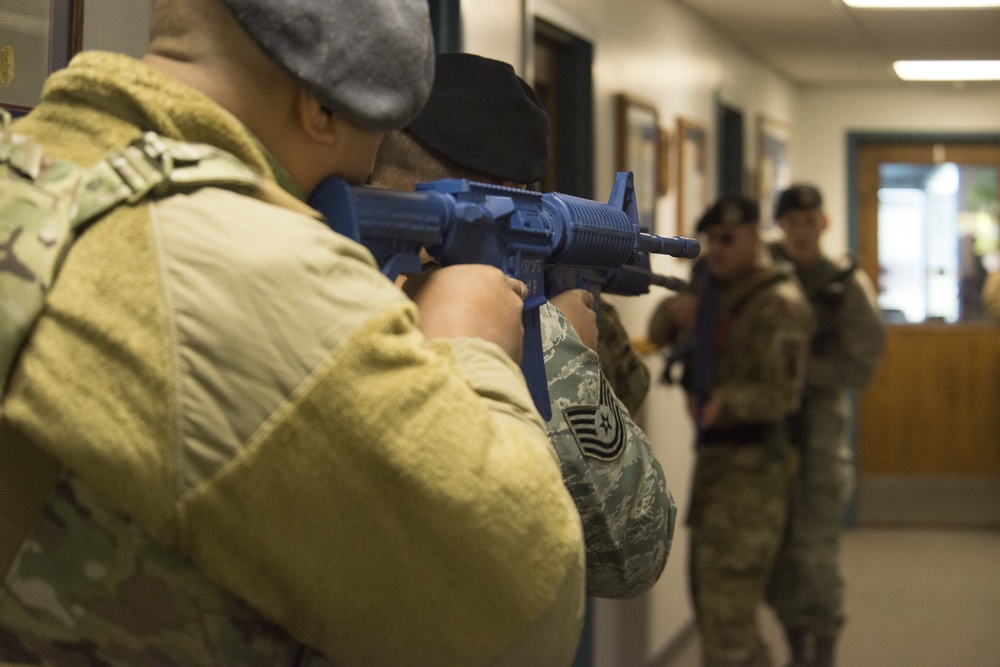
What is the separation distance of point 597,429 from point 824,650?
303cm

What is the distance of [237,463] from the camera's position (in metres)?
0.61

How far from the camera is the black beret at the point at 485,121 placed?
4.29 feet

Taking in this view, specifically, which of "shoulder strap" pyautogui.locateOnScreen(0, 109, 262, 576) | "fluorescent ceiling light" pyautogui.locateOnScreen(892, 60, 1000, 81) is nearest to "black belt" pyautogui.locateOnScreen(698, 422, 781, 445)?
"shoulder strap" pyautogui.locateOnScreen(0, 109, 262, 576)

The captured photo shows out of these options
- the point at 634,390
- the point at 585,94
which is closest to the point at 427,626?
the point at 634,390

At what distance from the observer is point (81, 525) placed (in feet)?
2.13

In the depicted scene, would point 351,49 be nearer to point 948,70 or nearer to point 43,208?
point 43,208

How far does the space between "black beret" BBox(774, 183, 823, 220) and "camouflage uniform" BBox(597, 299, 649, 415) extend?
8.98 feet

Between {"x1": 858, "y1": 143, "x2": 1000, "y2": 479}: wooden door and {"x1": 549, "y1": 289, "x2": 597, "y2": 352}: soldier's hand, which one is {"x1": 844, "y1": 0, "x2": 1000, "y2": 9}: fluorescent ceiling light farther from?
{"x1": 549, "y1": 289, "x2": 597, "y2": 352}: soldier's hand

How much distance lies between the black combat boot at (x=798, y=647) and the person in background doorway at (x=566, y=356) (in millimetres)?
2817

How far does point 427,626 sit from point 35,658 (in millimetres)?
245

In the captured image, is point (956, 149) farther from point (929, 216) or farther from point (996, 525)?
point (996, 525)

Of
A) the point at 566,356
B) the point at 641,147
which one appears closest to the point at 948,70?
the point at 641,147

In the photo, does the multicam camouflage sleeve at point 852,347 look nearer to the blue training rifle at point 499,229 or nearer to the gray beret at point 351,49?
the blue training rifle at point 499,229

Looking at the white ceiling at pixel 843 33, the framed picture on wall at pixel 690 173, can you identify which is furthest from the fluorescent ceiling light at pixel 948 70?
the framed picture on wall at pixel 690 173
